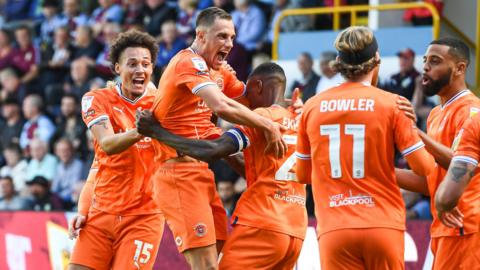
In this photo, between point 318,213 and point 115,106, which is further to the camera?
point 115,106

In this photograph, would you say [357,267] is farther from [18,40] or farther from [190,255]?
[18,40]

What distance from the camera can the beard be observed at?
7645 mm

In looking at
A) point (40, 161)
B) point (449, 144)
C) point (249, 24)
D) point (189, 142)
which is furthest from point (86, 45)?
point (449, 144)

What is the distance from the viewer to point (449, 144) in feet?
24.9

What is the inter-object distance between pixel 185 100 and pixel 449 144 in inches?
79.2

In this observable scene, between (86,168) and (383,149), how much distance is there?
9.05 meters

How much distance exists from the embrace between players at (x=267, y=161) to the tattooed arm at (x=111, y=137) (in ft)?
0.04

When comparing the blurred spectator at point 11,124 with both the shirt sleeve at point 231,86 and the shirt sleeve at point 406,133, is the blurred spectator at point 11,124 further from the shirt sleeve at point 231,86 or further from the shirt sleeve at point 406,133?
the shirt sleeve at point 406,133

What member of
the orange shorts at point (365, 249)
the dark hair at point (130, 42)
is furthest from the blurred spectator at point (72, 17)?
the orange shorts at point (365, 249)

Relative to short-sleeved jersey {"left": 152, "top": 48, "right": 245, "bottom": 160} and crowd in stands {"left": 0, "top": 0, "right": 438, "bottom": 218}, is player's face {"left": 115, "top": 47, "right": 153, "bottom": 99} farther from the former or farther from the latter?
crowd in stands {"left": 0, "top": 0, "right": 438, "bottom": 218}

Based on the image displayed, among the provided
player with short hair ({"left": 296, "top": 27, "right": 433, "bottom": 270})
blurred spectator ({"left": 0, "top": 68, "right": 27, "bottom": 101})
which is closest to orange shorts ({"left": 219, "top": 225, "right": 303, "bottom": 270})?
player with short hair ({"left": 296, "top": 27, "right": 433, "bottom": 270})

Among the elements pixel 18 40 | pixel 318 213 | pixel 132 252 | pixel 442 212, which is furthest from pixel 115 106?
pixel 18 40

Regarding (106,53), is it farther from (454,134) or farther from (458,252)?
(458,252)

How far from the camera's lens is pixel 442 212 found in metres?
7.16
